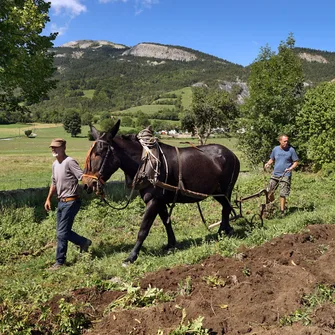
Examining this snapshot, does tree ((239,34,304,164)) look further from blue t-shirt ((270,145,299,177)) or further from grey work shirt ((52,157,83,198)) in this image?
grey work shirt ((52,157,83,198))

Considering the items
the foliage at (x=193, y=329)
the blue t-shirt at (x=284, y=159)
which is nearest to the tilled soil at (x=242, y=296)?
the foliage at (x=193, y=329)

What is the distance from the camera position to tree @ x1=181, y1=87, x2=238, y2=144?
150 ft

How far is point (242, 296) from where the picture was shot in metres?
4.18

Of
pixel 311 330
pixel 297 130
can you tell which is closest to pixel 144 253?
pixel 311 330

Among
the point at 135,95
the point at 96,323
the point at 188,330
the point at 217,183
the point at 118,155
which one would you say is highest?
the point at 135,95

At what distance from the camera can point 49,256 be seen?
6.97 m

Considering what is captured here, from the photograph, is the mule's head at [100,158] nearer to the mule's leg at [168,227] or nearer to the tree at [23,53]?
the mule's leg at [168,227]

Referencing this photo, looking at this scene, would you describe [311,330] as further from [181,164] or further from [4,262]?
[4,262]

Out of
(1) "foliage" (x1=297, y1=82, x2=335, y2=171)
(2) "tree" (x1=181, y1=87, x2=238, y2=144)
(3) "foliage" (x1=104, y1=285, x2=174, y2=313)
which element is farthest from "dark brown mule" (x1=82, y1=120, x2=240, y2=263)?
(2) "tree" (x1=181, y1=87, x2=238, y2=144)

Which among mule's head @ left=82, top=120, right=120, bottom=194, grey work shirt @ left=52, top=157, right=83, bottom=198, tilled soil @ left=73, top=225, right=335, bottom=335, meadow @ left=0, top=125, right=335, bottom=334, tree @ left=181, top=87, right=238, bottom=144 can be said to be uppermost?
tree @ left=181, top=87, right=238, bottom=144

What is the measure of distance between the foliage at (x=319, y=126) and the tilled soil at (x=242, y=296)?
12.2 metres

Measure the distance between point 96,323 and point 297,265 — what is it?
286 cm

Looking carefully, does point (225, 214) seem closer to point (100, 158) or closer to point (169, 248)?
point (169, 248)

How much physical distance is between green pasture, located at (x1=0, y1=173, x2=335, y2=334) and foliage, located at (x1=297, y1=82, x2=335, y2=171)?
5.26 meters
